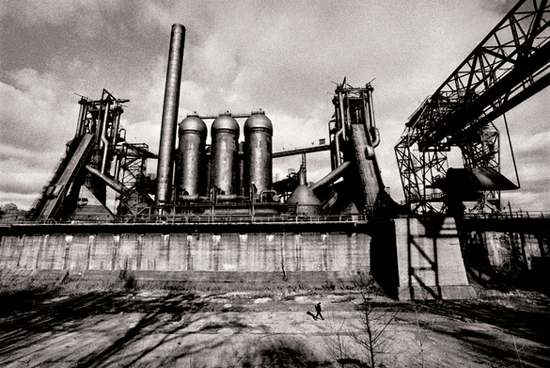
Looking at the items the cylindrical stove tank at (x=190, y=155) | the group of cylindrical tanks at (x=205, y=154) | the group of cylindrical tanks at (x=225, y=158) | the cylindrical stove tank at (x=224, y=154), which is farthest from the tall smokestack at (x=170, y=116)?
the cylindrical stove tank at (x=224, y=154)

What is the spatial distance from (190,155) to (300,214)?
77.4 ft

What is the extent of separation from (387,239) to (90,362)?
27.4m

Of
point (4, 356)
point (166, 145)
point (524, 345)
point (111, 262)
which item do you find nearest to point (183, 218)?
point (111, 262)

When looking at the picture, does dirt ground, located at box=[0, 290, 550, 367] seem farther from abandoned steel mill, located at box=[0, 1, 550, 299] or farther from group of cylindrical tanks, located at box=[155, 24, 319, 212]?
group of cylindrical tanks, located at box=[155, 24, 319, 212]

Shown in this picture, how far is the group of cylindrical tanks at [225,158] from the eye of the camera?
4400cm

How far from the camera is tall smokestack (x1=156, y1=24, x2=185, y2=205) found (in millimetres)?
42781

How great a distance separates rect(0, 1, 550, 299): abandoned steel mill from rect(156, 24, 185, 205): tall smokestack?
22 centimetres

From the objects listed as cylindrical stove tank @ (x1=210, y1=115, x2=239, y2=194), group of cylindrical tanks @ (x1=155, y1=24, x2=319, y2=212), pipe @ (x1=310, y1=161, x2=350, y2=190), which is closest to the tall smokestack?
group of cylindrical tanks @ (x1=155, y1=24, x2=319, y2=212)

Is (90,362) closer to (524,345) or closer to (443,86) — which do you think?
(524,345)

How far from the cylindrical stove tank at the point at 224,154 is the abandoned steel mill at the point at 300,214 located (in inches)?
7.4

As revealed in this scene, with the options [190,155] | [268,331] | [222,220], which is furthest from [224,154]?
[268,331]

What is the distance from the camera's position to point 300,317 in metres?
20.8

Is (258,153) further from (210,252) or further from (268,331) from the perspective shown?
(268,331)

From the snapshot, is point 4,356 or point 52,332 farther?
point 52,332
